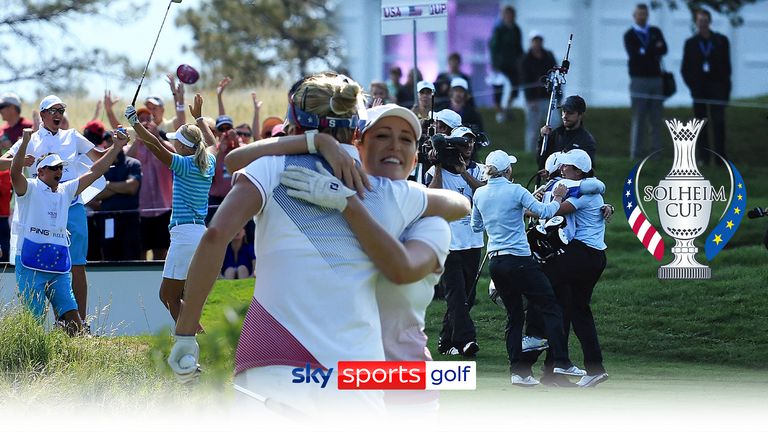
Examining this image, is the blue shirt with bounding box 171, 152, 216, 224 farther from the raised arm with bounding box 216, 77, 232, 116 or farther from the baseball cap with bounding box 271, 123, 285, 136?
the raised arm with bounding box 216, 77, 232, 116

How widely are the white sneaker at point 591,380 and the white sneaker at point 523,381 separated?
11.8 inches

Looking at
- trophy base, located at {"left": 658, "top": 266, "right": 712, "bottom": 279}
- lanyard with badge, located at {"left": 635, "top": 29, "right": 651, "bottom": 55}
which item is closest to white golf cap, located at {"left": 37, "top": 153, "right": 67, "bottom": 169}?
trophy base, located at {"left": 658, "top": 266, "right": 712, "bottom": 279}

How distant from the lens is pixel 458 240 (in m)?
11.0

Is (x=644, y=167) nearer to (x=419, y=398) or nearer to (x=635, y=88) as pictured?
(x=635, y=88)

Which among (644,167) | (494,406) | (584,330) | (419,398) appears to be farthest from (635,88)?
(419,398)

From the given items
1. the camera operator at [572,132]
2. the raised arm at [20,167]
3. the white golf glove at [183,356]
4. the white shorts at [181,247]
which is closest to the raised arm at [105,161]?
the raised arm at [20,167]

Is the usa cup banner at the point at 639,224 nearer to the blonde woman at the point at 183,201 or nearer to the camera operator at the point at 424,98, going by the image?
the camera operator at the point at 424,98

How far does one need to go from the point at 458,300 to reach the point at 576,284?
3.72 feet

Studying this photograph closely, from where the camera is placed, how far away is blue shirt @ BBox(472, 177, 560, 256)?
9.67 metres

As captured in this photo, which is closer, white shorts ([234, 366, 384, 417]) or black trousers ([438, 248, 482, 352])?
white shorts ([234, 366, 384, 417])

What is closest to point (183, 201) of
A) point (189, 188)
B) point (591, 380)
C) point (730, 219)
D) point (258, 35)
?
point (189, 188)

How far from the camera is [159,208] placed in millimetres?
12898

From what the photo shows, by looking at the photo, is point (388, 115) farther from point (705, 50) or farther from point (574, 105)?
point (705, 50)

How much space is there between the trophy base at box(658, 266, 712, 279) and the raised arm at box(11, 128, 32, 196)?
244 inches
